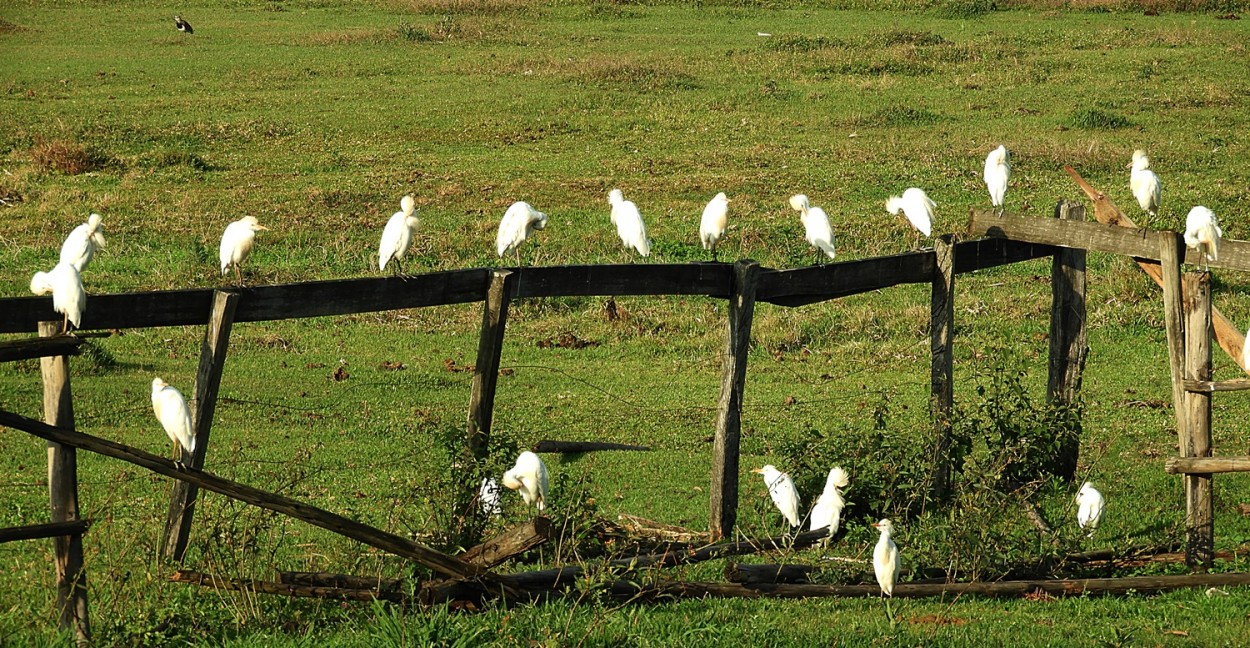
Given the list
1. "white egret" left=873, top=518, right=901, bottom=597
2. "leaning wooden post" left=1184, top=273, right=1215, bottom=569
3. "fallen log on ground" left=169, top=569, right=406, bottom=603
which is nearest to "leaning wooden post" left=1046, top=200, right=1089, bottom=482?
"leaning wooden post" left=1184, top=273, right=1215, bottom=569

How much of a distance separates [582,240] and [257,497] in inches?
470

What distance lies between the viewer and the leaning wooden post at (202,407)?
6609 mm

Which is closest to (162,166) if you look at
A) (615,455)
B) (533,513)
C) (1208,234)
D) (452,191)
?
(452,191)

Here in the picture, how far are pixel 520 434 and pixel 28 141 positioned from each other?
49.2 ft

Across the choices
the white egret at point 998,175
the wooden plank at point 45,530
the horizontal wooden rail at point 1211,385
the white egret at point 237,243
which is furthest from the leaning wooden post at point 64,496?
the white egret at point 998,175

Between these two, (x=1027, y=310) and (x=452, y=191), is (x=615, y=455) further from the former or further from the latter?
(x=452, y=191)

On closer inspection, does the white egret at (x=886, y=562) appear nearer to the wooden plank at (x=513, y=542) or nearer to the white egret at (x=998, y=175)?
the wooden plank at (x=513, y=542)

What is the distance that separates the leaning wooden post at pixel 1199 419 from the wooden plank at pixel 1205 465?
113 millimetres

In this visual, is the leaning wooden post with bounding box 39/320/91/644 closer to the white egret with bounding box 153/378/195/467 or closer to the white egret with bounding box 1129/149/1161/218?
the white egret with bounding box 153/378/195/467

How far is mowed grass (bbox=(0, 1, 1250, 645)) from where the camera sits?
7297mm

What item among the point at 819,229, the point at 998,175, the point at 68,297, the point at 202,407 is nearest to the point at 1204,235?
the point at 819,229

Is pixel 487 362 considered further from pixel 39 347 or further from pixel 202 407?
pixel 39 347

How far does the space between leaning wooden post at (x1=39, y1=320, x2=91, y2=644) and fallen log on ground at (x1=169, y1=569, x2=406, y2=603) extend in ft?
1.36

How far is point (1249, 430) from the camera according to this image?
37.9 feet
